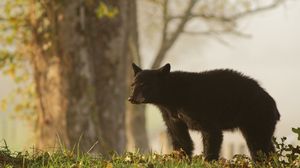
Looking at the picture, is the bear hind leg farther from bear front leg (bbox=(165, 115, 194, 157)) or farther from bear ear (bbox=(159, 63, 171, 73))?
bear ear (bbox=(159, 63, 171, 73))

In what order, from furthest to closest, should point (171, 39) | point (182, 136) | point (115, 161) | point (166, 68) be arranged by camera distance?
point (171, 39), point (182, 136), point (166, 68), point (115, 161)

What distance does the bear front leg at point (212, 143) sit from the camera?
775cm

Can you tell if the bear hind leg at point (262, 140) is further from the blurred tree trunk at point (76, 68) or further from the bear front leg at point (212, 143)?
the blurred tree trunk at point (76, 68)

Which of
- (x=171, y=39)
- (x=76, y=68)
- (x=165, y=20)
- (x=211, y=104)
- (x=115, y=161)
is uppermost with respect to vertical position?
(x=165, y=20)

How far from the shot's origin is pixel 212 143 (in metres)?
7.74

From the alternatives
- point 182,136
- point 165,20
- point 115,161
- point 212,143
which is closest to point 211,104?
point 212,143

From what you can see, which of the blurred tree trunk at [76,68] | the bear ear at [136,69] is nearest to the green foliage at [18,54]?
the blurred tree trunk at [76,68]

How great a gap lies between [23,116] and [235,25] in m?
12.4

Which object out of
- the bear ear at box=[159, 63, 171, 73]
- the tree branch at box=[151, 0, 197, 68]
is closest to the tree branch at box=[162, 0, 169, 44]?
the tree branch at box=[151, 0, 197, 68]

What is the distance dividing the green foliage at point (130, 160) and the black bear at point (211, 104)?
0.53 meters

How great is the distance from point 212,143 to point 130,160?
1120 millimetres

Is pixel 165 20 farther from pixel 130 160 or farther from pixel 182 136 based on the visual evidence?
pixel 130 160

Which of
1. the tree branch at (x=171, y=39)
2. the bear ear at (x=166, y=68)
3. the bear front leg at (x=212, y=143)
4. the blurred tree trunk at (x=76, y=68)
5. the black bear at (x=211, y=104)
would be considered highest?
the tree branch at (x=171, y=39)

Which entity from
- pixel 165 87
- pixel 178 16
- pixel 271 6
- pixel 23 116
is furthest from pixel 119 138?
pixel 271 6
